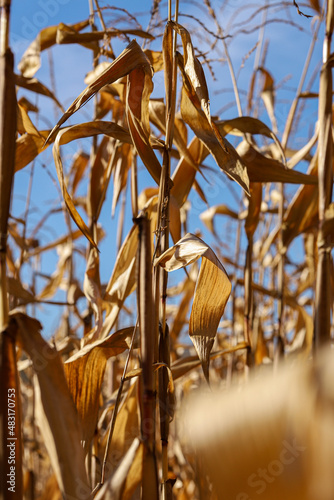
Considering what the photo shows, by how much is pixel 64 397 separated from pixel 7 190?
0.17 m

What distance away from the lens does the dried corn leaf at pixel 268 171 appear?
69 cm

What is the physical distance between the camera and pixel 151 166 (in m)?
0.52

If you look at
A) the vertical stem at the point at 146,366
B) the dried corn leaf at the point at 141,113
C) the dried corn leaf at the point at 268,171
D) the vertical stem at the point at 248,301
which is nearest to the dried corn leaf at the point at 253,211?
the vertical stem at the point at 248,301

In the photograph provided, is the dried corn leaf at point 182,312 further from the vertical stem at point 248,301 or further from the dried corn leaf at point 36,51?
the dried corn leaf at point 36,51

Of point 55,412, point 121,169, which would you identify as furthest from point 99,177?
point 55,412

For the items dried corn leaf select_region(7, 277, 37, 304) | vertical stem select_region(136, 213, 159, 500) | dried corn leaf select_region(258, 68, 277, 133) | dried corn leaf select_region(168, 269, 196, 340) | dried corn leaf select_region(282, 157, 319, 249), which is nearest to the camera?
vertical stem select_region(136, 213, 159, 500)

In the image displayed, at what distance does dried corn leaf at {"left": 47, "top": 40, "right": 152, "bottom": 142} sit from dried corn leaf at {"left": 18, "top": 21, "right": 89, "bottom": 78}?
33cm

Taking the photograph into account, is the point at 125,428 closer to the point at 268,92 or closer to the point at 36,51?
the point at 36,51

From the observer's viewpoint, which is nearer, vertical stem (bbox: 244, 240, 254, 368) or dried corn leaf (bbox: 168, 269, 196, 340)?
vertical stem (bbox: 244, 240, 254, 368)

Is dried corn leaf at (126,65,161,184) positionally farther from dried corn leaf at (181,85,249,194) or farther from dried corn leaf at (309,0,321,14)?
dried corn leaf at (309,0,321,14)

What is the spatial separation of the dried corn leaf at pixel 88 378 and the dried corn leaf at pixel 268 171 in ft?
1.03

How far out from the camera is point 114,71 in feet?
1.66

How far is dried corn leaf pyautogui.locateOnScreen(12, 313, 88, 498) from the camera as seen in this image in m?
0.37

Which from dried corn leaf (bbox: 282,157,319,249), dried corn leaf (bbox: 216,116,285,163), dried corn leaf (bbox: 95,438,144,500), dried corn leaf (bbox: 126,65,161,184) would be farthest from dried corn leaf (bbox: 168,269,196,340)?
dried corn leaf (bbox: 95,438,144,500)
